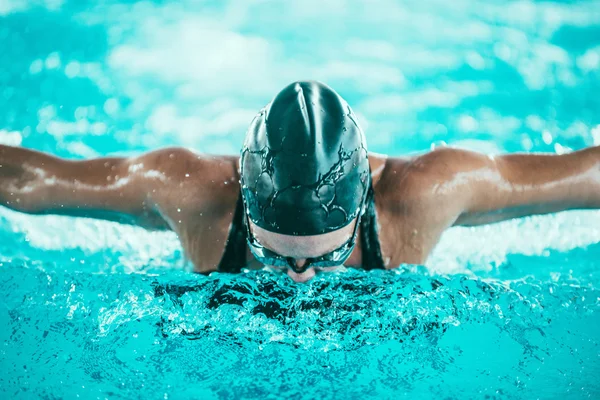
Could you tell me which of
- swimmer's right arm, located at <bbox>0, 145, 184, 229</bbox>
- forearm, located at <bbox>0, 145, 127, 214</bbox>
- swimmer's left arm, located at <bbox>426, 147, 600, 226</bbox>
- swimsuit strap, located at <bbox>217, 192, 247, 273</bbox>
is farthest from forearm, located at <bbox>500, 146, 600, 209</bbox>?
forearm, located at <bbox>0, 145, 127, 214</bbox>

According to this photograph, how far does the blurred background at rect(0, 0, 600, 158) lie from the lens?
549cm

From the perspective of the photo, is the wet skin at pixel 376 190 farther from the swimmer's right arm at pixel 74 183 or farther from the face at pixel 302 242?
the face at pixel 302 242

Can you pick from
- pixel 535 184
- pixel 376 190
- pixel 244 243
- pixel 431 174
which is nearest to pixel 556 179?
pixel 535 184

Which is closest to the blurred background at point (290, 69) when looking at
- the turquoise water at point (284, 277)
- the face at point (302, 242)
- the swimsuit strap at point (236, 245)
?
the turquoise water at point (284, 277)

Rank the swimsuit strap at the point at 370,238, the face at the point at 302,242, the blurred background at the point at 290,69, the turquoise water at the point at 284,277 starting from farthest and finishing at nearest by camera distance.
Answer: the blurred background at the point at 290,69, the swimsuit strap at the point at 370,238, the turquoise water at the point at 284,277, the face at the point at 302,242

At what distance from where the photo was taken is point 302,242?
2539mm

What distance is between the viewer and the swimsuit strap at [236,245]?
3043mm

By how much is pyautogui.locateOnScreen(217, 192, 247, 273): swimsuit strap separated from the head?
390mm

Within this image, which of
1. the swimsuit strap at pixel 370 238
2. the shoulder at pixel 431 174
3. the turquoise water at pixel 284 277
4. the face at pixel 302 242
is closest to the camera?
the face at pixel 302 242

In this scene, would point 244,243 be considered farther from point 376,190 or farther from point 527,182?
point 527,182

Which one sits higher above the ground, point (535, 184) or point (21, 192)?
point (535, 184)

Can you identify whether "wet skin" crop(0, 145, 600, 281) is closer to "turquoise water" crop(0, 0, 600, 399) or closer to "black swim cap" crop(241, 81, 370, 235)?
"turquoise water" crop(0, 0, 600, 399)

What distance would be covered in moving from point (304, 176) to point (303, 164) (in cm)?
4

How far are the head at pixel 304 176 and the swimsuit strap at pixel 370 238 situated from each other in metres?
0.34
